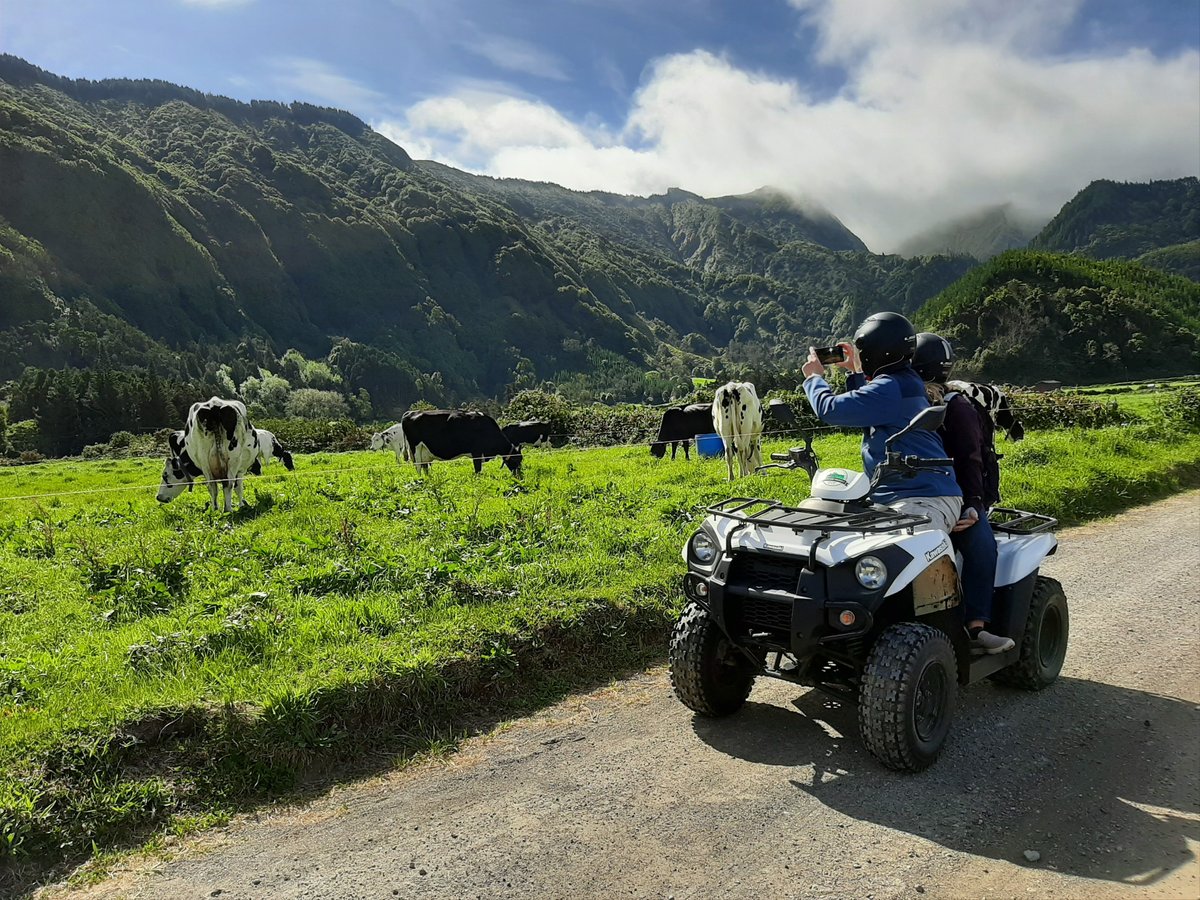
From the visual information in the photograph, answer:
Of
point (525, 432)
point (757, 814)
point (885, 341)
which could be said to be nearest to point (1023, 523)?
point (885, 341)

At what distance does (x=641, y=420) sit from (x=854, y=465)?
17.5 m

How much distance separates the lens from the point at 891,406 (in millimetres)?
5324

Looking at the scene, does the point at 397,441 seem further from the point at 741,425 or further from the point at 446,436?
the point at 741,425

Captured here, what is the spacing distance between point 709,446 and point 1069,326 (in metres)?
122

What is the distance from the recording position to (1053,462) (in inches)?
602

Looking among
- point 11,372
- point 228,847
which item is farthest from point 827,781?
point 11,372

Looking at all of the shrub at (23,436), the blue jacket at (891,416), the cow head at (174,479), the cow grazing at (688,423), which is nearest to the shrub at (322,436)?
the cow grazing at (688,423)

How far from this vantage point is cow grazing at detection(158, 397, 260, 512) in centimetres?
1555

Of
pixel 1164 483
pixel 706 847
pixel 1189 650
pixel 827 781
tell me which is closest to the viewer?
pixel 706 847

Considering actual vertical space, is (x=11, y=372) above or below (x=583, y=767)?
above

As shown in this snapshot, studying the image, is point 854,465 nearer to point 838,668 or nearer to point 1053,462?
point 1053,462

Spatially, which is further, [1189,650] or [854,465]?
[854,465]

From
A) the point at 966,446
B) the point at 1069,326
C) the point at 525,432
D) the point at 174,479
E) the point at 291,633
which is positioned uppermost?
the point at 1069,326

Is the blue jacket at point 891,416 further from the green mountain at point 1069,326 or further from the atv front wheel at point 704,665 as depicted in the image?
the green mountain at point 1069,326
